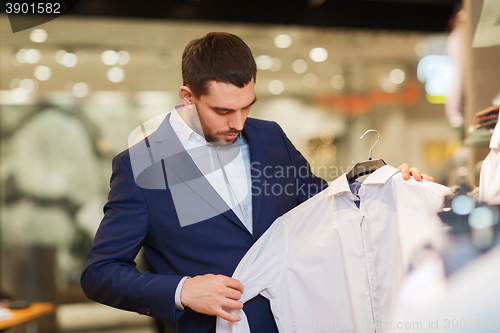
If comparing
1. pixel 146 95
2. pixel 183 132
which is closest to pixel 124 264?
pixel 183 132

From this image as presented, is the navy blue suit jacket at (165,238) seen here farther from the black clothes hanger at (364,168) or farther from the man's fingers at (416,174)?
the man's fingers at (416,174)

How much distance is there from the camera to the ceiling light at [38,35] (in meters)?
4.79

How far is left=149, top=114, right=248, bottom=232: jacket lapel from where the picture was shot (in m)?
1.54

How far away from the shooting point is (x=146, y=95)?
5539mm

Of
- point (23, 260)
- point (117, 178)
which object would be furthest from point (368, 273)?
point (23, 260)

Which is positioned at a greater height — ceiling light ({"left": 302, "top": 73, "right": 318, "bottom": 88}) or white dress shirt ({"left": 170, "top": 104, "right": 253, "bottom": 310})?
ceiling light ({"left": 302, "top": 73, "right": 318, "bottom": 88})

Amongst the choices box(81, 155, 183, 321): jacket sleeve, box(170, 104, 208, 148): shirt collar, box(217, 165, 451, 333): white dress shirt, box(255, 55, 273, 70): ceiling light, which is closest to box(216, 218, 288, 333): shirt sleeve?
box(217, 165, 451, 333): white dress shirt

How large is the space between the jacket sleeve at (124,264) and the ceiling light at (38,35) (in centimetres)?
406

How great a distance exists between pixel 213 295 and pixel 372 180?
678 mm

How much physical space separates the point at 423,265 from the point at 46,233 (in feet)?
17.4

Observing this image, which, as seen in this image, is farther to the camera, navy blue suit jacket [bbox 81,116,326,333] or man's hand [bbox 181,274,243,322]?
navy blue suit jacket [bbox 81,116,326,333]

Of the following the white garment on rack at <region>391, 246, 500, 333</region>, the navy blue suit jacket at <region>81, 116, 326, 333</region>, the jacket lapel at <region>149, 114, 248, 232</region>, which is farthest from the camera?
the jacket lapel at <region>149, 114, 248, 232</region>

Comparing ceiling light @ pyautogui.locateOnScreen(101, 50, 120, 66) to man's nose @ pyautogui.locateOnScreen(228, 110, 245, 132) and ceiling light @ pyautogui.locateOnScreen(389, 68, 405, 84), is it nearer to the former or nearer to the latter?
ceiling light @ pyautogui.locateOnScreen(389, 68, 405, 84)

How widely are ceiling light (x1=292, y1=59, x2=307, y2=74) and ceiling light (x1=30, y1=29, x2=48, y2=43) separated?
3.26 meters
